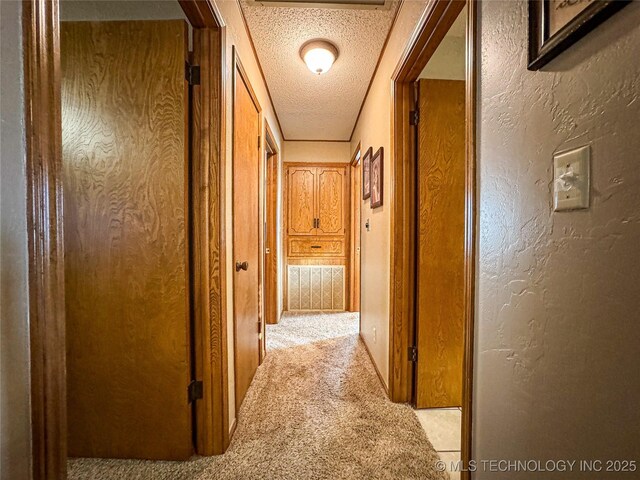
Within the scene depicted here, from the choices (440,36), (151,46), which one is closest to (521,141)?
(440,36)

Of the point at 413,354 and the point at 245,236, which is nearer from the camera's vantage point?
the point at 413,354

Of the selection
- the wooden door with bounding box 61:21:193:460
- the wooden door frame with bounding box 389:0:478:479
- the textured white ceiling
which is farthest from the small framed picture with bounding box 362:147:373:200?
the wooden door with bounding box 61:21:193:460

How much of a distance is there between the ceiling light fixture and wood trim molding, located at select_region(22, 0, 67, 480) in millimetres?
1825

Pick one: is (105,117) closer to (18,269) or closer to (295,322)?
(18,269)

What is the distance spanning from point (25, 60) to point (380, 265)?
81.1 inches

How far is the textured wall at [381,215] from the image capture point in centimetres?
171

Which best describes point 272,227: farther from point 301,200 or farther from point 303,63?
point 303,63

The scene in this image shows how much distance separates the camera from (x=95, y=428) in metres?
1.39

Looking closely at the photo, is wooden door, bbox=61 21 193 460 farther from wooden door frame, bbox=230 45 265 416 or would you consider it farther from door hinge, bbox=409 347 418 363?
door hinge, bbox=409 347 418 363

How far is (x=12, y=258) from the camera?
499 millimetres

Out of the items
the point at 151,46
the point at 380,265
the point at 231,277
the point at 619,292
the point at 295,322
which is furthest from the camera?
the point at 295,322

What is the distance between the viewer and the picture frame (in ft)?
1.60

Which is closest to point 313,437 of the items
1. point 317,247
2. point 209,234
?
point 209,234

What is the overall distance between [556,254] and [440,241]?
124 centimetres
